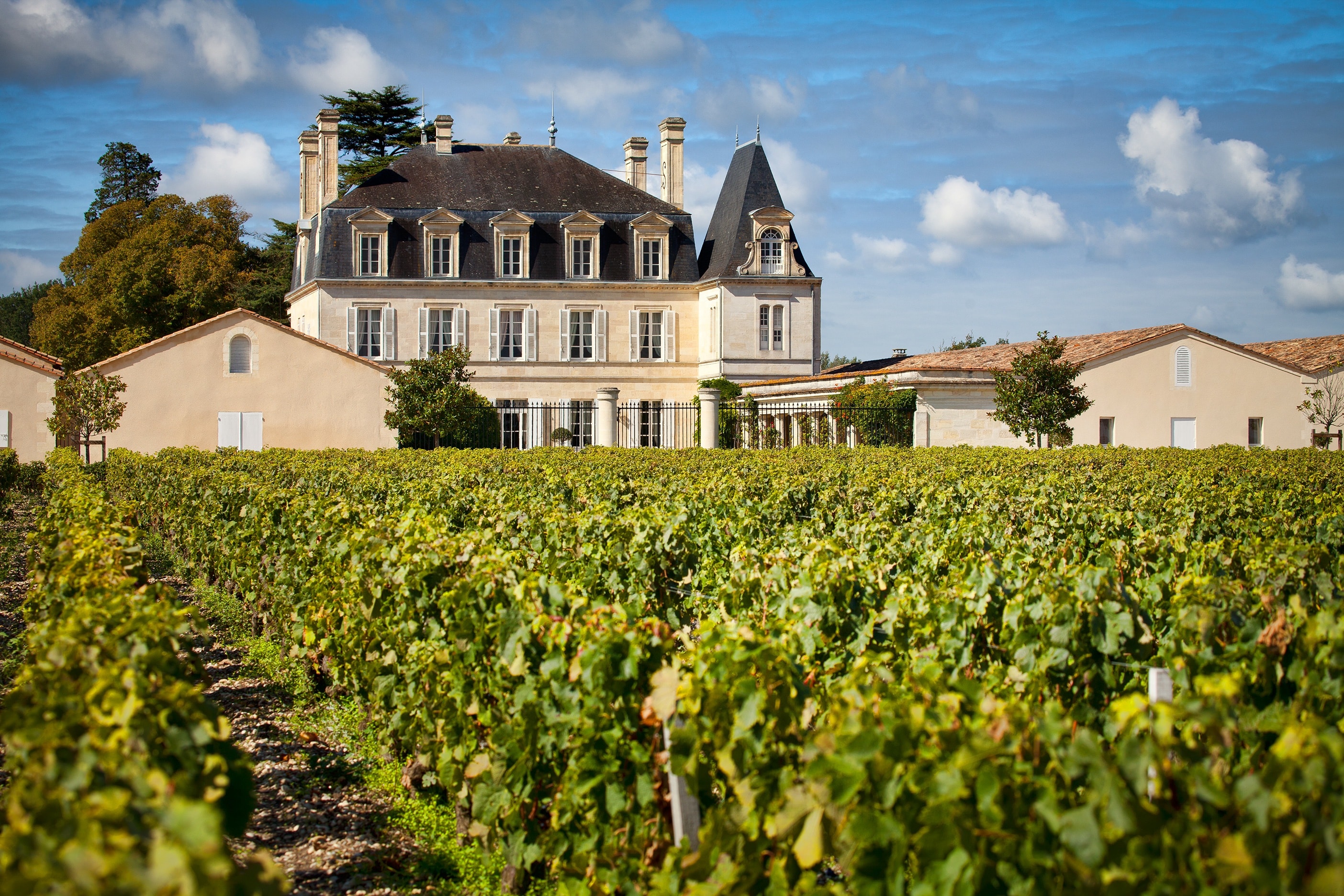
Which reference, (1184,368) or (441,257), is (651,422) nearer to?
(441,257)

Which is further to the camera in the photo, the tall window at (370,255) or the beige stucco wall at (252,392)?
the tall window at (370,255)

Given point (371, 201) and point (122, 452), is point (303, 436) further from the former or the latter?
point (371, 201)

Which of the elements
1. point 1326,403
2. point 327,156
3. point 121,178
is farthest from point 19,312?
point 1326,403

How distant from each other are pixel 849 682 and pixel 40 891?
1898 millimetres

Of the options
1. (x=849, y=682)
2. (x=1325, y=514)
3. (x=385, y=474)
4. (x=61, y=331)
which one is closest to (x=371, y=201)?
(x=61, y=331)

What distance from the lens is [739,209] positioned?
37031 millimetres

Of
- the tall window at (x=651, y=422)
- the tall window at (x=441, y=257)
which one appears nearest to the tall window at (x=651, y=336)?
the tall window at (x=651, y=422)

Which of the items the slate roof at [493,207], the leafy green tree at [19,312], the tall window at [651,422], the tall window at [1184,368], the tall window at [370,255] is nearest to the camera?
the tall window at [1184,368]

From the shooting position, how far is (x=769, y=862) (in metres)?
2.72

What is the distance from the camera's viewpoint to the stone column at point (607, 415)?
27.0 meters

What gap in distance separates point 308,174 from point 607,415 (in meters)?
19.6

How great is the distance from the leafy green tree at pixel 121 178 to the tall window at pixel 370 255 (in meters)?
17.8

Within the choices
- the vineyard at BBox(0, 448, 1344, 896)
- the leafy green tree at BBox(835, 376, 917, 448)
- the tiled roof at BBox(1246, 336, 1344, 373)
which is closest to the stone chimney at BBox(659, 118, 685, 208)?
the leafy green tree at BBox(835, 376, 917, 448)

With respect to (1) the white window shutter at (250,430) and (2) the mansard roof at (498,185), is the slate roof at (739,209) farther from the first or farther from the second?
(1) the white window shutter at (250,430)
